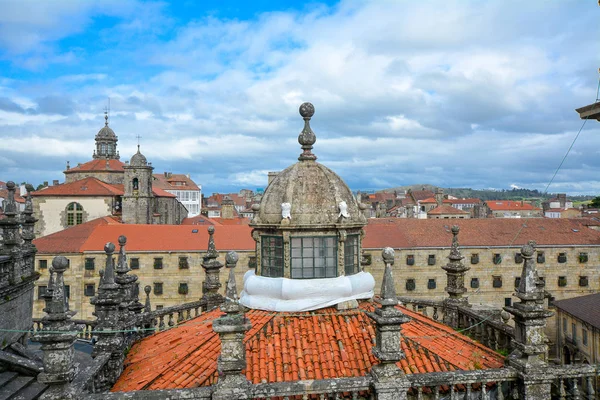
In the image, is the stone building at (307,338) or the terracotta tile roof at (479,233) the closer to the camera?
the stone building at (307,338)

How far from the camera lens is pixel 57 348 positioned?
7820 mm

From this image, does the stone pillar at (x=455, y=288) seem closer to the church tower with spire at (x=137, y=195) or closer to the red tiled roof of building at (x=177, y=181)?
the church tower with spire at (x=137, y=195)

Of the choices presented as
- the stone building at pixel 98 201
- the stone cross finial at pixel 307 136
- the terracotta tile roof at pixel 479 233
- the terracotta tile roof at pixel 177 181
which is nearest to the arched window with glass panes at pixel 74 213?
the stone building at pixel 98 201

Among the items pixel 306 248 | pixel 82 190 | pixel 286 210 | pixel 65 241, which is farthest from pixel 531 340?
pixel 82 190

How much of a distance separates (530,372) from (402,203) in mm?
123223

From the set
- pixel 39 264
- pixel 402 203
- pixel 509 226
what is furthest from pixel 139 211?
pixel 402 203

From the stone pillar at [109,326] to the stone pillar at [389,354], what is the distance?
234 inches

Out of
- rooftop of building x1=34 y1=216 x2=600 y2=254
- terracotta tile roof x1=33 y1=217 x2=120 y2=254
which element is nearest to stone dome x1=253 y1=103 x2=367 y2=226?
rooftop of building x1=34 y1=216 x2=600 y2=254

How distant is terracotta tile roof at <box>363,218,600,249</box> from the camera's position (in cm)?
5419

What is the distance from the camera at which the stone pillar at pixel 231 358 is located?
8109 millimetres

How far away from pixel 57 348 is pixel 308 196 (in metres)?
6.29

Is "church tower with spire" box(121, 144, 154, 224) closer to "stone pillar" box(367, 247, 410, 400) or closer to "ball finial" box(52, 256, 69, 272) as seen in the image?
"ball finial" box(52, 256, 69, 272)

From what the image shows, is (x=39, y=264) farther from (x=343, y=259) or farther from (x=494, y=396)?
(x=494, y=396)

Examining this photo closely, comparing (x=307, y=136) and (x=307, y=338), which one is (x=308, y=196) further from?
(x=307, y=338)
